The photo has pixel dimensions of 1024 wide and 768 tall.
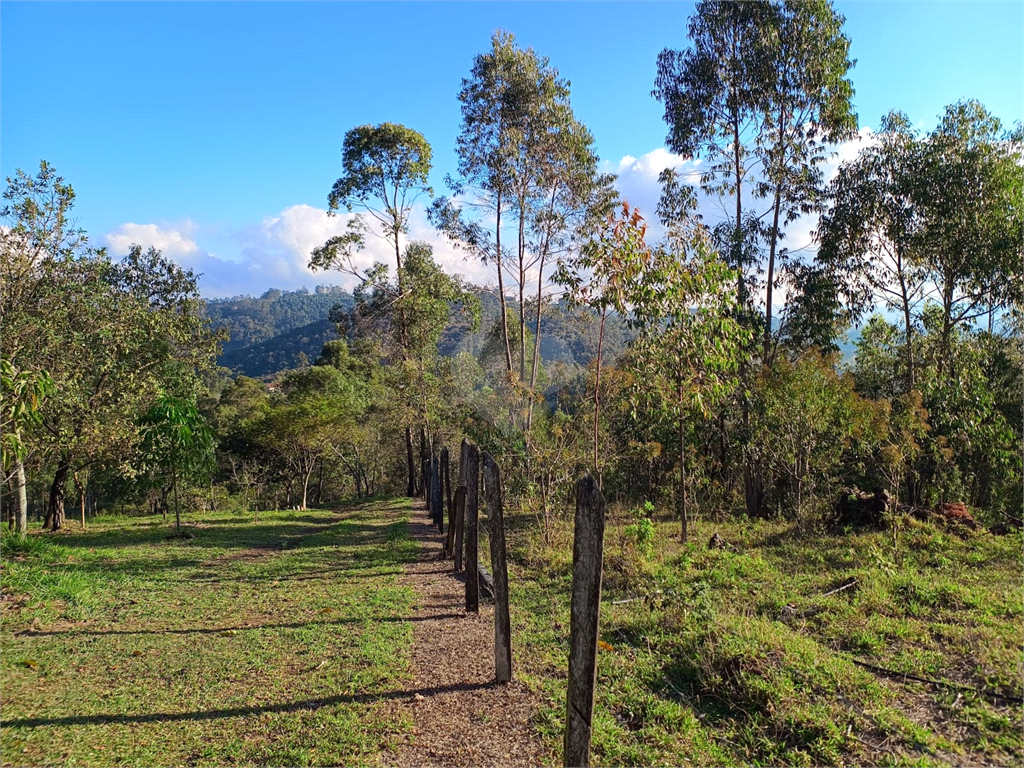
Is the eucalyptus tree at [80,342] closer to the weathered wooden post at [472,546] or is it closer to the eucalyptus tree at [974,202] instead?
the weathered wooden post at [472,546]

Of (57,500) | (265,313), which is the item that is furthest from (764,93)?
(265,313)

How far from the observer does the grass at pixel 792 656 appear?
3.64 m

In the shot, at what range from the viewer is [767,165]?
13.9 m

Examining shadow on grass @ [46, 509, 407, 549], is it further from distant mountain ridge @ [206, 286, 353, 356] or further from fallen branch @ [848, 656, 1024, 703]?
distant mountain ridge @ [206, 286, 353, 356]

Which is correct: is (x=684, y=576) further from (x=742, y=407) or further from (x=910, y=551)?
(x=742, y=407)

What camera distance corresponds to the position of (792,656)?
14.8 ft

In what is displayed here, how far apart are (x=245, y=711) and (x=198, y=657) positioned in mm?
1374

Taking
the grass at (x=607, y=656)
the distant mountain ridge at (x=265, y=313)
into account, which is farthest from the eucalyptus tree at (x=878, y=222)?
the distant mountain ridge at (x=265, y=313)

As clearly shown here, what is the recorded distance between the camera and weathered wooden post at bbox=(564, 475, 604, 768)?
10.3 ft

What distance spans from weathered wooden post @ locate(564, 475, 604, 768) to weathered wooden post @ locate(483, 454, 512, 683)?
1416 millimetres

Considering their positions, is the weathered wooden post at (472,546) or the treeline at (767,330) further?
the treeline at (767,330)

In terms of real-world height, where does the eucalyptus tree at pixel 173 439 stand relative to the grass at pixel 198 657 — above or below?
above

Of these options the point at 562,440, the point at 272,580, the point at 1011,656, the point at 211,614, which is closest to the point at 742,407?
the point at 562,440

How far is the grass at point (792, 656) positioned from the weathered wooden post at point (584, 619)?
0.55m
